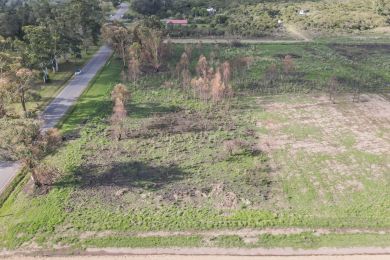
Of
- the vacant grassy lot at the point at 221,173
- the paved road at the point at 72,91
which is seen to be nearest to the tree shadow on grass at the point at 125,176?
the vacant grassy lot at the point at 221,173

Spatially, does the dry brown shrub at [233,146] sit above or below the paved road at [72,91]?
below

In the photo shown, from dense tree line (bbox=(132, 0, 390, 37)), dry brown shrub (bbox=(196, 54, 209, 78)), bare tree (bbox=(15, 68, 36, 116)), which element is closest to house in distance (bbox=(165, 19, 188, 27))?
dense tree line (bbox=(132, 0, 390, 37))

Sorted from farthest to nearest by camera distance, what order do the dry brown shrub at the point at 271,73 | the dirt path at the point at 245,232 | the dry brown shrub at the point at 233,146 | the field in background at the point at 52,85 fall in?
the dry brown shrub at the point at 271,73 < the field in background at the point at 52,85 < the dry brown shrub at the point at 233,146 < the dirt path at the point at 245,232

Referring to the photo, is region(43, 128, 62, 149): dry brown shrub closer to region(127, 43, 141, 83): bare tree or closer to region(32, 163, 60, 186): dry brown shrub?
region(32, 163, 60, 186): dry brown shrub

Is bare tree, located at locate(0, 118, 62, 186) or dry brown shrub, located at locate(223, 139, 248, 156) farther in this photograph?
dry brown shrub, located at locate(223, 139, 248, 156)

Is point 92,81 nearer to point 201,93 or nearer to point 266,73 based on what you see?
point 201,93

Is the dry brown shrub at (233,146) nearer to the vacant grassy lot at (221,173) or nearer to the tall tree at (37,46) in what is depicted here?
the vacant grassy lot at (221,173)

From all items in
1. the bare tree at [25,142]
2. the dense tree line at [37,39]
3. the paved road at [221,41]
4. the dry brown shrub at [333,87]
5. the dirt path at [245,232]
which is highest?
the dense tree line at [37,39]
